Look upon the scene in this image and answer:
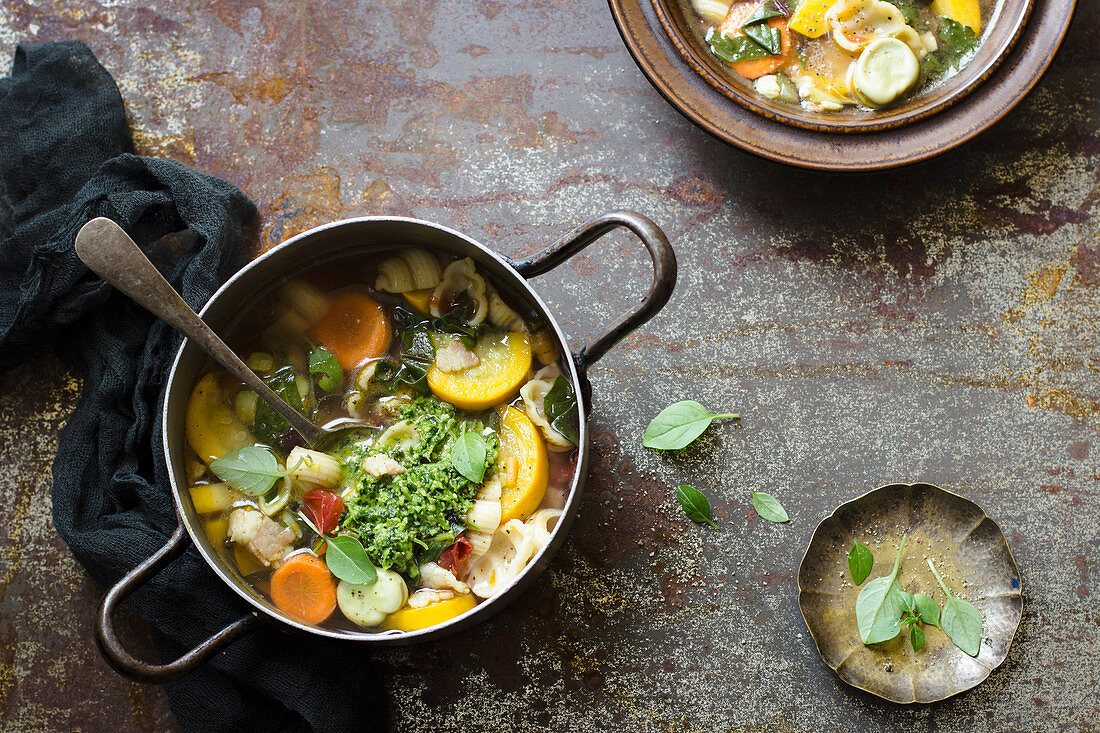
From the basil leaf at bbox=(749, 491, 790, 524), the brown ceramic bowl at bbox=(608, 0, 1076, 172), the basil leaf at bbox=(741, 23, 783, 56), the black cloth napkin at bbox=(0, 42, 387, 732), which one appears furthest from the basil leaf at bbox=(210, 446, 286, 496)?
the basil leaf at bbox=(741, 23, 783, 56)

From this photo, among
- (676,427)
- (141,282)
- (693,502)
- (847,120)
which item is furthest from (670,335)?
(141,282)

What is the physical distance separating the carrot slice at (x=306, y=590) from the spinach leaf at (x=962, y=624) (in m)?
1.32

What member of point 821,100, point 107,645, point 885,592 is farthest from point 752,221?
point 107,645

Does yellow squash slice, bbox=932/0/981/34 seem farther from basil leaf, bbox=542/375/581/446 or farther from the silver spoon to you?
the silver spoon

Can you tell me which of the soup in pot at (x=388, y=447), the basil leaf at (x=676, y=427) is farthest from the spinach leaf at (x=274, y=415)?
the basil leaf at (x=676, y=427)

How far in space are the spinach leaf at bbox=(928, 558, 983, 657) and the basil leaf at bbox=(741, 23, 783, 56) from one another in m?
1.34

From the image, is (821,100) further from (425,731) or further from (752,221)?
(425,731)

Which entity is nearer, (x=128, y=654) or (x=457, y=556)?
(x=128, y=654)

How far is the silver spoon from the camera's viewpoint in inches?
50.3

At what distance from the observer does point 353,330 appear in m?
1.71

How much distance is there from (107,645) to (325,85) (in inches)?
53.1

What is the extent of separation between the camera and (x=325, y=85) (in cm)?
195

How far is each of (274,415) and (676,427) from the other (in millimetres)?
890

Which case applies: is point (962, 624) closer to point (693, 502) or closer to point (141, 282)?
point (693, 502)
